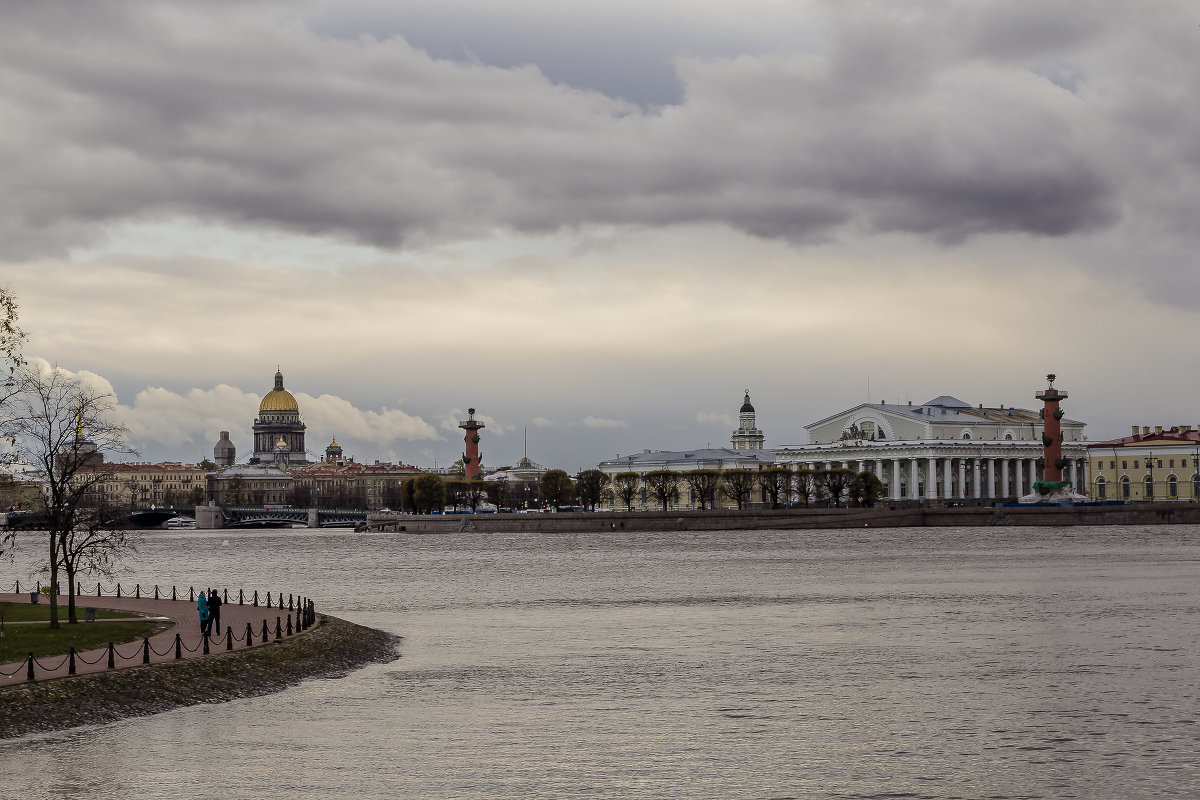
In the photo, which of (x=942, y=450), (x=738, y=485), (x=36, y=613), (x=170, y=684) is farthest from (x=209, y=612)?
(x=942, y=450)

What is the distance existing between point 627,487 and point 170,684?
494ft

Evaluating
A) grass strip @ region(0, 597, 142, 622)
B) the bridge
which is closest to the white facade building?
the bridge

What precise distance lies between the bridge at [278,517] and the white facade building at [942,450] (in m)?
56.8

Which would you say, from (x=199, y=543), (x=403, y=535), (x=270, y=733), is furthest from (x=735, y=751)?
(x=403, y=535)

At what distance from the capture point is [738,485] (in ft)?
525

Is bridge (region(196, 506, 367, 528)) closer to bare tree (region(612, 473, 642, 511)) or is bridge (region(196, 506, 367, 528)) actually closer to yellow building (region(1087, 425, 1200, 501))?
bare tree (region(612, 473, 642, 511))

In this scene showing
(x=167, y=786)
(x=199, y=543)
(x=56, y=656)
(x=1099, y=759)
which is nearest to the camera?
(x=167, y=786)

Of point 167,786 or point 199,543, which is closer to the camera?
point 167,786

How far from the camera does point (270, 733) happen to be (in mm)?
24484

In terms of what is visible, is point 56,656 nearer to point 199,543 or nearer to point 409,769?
point 409,769

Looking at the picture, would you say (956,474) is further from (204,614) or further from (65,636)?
(65,636)

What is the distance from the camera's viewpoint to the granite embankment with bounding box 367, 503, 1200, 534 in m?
131

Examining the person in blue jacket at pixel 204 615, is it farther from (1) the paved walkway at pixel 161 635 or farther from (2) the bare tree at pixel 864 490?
(2) the bare tree at pixel 864 490

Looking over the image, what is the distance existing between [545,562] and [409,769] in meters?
67.5
